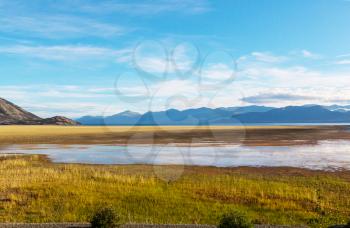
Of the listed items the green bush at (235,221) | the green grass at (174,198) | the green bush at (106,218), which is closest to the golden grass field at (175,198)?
the green grass at (174,198)

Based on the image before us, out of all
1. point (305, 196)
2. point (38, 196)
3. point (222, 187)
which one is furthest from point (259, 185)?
point (38, 196)

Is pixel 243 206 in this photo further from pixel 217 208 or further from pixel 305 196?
pixel 305 196

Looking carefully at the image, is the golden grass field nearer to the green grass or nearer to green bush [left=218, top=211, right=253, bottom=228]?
the green grass

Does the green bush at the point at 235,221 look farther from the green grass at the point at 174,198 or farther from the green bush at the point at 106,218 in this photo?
the green grass at the point at 174,198

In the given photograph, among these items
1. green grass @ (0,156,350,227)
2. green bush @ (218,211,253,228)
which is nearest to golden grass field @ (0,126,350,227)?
green grass @ (0,156,350,227)

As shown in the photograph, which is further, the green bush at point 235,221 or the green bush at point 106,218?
the green bush at point 106,218

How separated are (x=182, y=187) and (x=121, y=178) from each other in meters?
7.01

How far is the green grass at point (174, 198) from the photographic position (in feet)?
79.2

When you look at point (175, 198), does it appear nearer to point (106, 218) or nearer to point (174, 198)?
point (174, 198)

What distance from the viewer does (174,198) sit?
94.5 ft

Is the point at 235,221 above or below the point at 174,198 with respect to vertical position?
above

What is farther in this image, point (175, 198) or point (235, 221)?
point (175, 198)

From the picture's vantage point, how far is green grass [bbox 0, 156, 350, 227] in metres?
24.1

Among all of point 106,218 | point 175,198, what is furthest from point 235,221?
point 175,198
